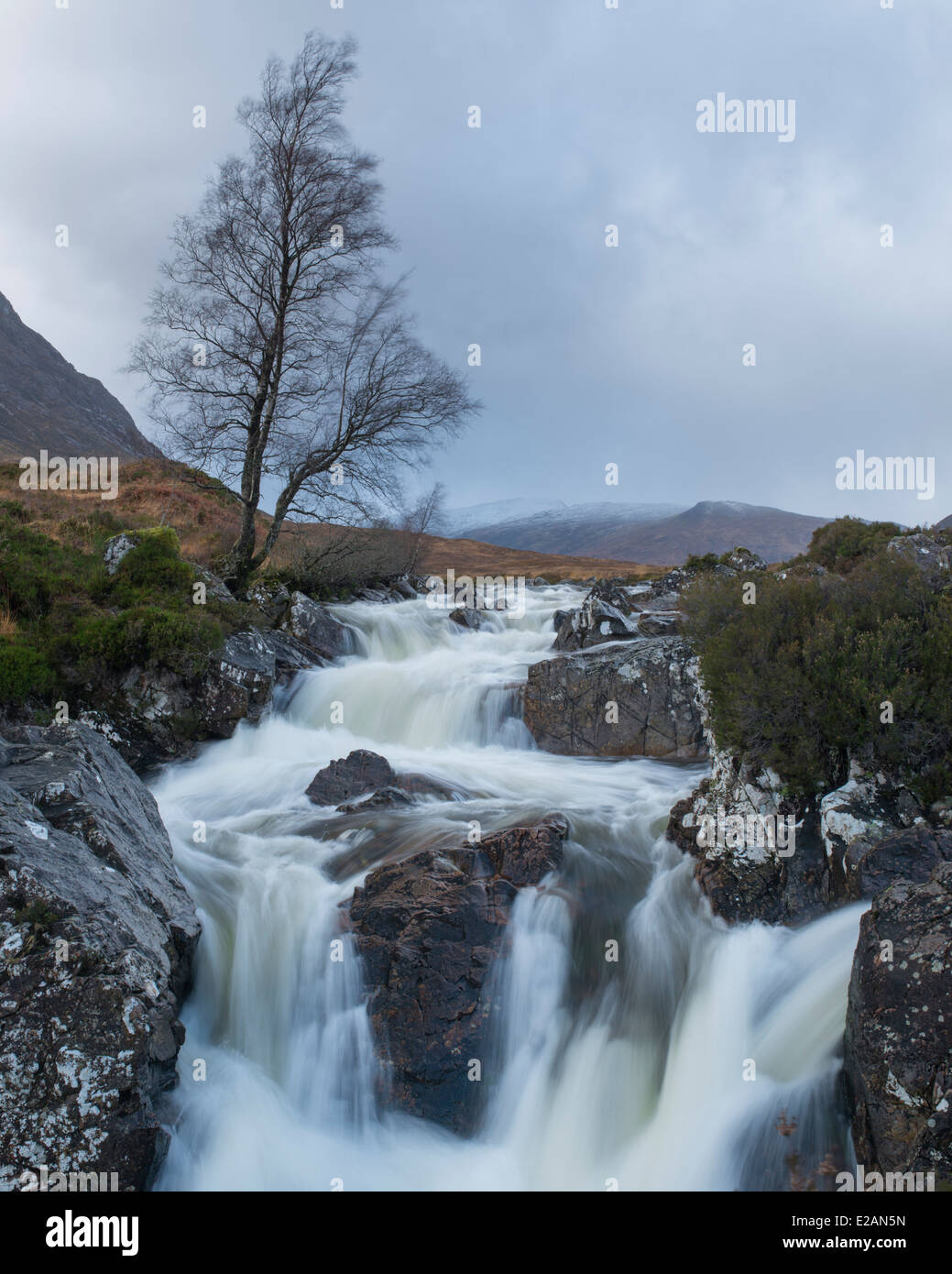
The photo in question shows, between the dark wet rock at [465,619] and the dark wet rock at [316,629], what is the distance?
376 cm

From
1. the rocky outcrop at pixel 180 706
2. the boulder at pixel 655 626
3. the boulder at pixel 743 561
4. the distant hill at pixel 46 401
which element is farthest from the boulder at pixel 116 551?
the distant hill at pixel 46 401

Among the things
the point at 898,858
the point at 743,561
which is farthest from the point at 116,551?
the point at 743,561

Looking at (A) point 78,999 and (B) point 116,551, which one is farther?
(B) point 116,551

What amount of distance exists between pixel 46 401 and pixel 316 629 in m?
A: 99.7

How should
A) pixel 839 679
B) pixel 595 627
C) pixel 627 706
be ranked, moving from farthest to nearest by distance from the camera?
pixel 595 627 → pixel 627 706 → pixel 839 679

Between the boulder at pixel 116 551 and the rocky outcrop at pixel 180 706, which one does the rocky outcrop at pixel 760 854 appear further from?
the boulder at pixel 116 551

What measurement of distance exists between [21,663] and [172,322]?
32.6ft

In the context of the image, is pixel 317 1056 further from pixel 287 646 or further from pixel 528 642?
pixel 528 642

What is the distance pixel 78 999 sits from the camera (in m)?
4.02

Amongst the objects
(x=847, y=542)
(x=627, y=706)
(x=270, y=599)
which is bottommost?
(x=627, y=706)

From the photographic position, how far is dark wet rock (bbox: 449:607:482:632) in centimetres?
1944

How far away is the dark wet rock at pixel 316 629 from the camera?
15.5m

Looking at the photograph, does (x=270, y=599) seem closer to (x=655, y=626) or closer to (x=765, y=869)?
(x=655, y=626)

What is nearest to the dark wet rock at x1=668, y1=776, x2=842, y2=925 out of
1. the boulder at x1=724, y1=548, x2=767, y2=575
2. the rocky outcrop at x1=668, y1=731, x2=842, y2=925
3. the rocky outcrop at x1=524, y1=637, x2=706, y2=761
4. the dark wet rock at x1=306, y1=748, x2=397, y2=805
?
the rocky outcrop at x1=668, y1=731, x2=842, y2=925
